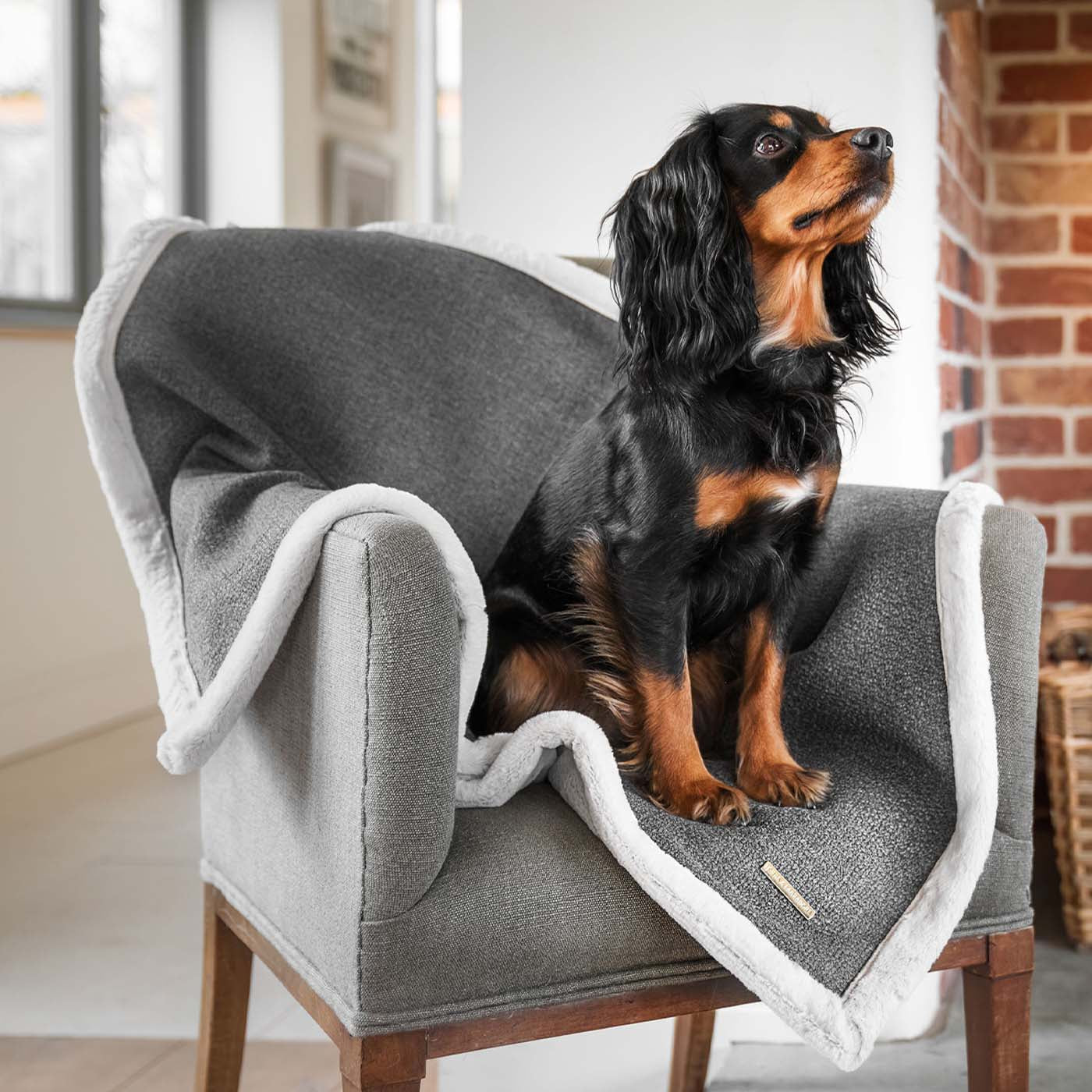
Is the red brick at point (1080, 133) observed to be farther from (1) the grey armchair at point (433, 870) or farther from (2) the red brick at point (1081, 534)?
(1) the grey armchair at point (433, 870)

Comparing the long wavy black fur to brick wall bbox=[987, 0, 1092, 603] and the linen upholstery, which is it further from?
brick wall bbox=[987, 0, 1092, 603]

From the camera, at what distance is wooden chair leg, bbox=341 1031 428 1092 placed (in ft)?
3.48

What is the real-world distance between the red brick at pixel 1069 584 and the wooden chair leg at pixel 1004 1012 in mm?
1526

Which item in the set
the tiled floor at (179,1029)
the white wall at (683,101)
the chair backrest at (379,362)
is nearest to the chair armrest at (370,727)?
the chair backrest at (379,362)

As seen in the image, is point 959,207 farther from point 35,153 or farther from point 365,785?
point 35,153

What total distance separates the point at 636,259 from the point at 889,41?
33.9 inches

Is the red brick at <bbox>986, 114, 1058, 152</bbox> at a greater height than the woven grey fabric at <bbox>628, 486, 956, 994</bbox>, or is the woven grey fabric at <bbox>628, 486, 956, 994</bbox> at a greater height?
the red brick at <bbox>986, 114, 1058, 152</bbox>

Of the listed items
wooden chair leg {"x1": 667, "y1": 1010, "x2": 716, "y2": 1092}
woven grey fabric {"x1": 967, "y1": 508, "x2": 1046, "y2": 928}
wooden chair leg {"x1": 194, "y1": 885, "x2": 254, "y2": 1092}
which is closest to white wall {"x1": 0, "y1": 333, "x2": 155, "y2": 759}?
wooden chair leg {"x1": 194, "y1": 885, "x2": 254, "y2": 1092}

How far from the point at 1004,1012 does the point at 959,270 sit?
54.5 inches

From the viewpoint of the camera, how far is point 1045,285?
259cm

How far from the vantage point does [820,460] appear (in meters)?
1.32

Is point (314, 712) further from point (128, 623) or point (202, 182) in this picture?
point (202, 182)

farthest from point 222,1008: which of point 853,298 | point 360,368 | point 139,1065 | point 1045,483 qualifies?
point 1045,483

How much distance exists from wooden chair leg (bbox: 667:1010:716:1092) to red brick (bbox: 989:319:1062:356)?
1483 mm
